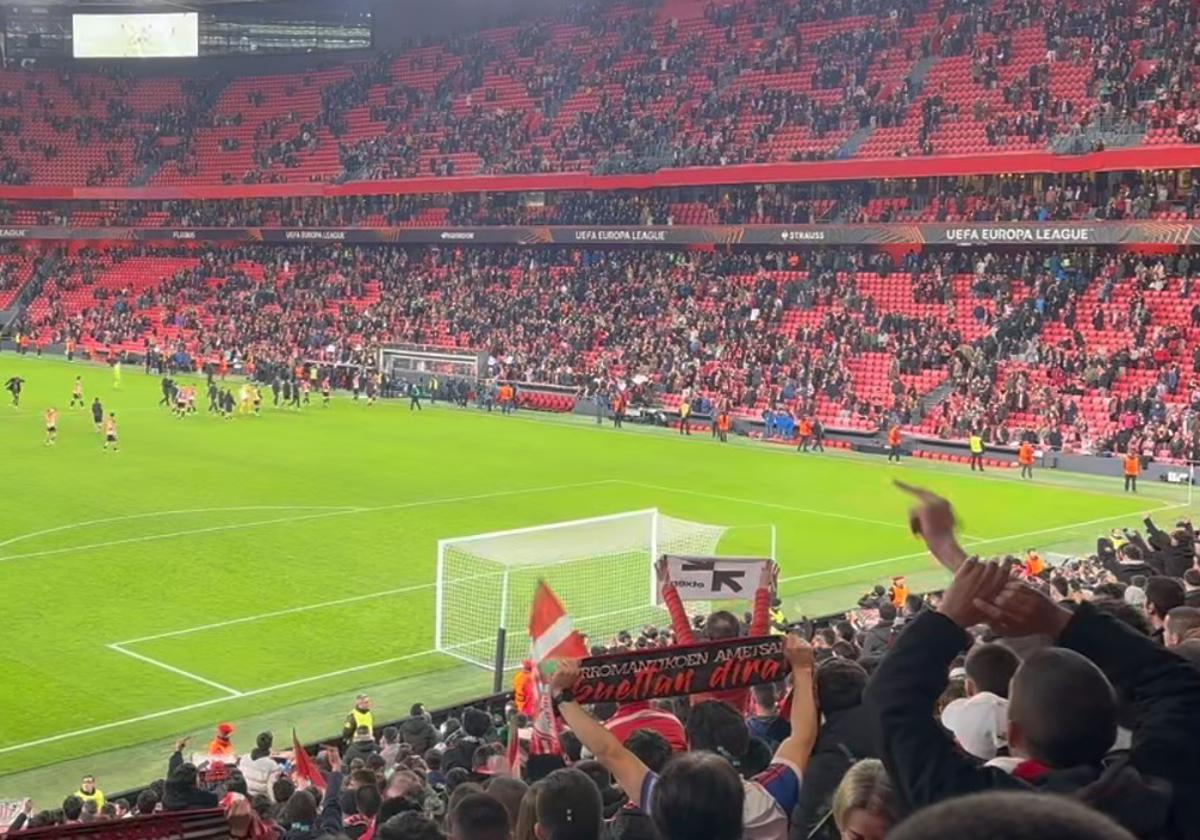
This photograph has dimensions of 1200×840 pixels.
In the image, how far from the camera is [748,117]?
63.3m

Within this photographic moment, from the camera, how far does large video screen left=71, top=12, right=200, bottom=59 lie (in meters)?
84.1

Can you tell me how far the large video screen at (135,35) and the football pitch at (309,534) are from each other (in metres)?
35.9

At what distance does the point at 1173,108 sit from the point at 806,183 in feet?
50.5

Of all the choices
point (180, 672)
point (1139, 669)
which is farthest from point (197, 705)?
point (1139, 669)

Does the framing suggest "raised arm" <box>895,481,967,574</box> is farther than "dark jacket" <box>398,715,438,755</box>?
No

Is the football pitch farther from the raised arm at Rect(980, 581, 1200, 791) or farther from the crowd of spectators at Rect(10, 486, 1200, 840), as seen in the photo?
the raised arm at Rect(980, 581, 1200, 791)

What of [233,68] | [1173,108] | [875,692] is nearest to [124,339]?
[233,68]

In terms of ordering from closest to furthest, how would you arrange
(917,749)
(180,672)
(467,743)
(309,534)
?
(917,749) < (467,743) < (180,672) < (309,534)

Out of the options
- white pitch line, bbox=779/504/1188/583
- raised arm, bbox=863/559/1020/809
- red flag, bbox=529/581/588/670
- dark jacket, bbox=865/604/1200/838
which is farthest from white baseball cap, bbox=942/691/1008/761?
white pitch line, bbox=779/504/1188/583

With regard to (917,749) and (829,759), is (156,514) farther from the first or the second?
(917,749)

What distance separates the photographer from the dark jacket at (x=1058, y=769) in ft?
11.5

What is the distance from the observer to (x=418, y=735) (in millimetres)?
13070

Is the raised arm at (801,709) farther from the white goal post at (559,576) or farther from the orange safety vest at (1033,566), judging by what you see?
the orange safety vest at (1033,566)

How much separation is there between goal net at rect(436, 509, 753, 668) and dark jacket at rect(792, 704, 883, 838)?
51.5 ft
